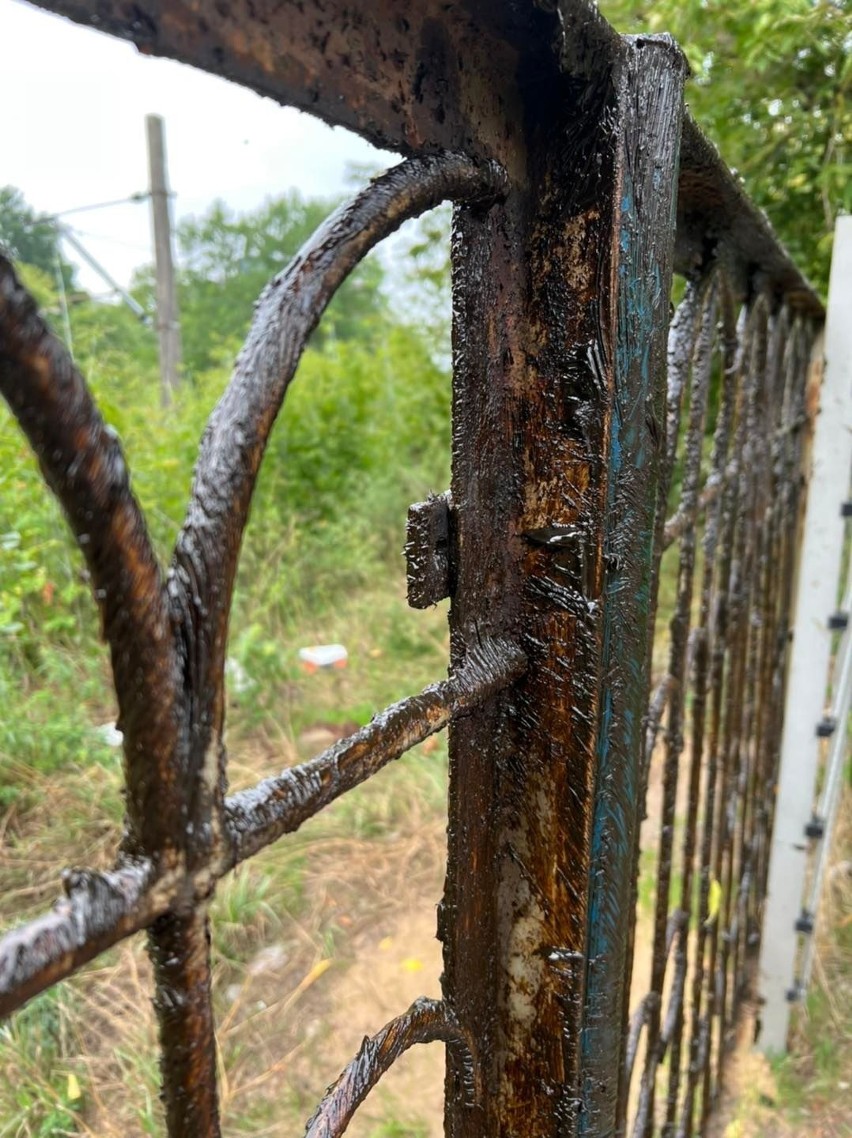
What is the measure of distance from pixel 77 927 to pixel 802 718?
196 centimetres

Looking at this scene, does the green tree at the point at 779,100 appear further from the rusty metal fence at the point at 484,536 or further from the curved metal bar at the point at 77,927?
the curved metal bar at the point at 77,927

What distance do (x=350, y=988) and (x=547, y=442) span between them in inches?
95.8

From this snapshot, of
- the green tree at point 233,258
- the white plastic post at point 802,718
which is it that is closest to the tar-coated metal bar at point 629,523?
the white plastic post at point 802,718

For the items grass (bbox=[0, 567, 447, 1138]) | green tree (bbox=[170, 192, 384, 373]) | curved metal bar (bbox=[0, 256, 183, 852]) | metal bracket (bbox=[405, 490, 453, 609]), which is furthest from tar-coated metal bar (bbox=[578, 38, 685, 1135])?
green tree (bbox=[170, 192, 384, 373])

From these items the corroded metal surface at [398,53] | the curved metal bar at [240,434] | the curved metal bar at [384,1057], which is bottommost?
the curved metal bar at [384,1057]

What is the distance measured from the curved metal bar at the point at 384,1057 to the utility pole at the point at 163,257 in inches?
259

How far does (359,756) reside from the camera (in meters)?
0.46

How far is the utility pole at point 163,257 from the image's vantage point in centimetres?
678

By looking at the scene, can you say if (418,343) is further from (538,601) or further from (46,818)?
(538,601)

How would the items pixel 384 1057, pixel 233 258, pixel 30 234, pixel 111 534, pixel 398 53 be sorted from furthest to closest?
pixel 233 258 < pixel 30 234 < pixel 384 1057 < pixel 398 53 < pixel 111 534

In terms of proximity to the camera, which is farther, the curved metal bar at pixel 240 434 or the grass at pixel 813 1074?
the grass at pixel 813 1074

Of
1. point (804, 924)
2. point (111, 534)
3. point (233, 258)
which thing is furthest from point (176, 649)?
point (233, 258)

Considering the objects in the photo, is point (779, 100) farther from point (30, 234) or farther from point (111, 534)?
point (30, 234)

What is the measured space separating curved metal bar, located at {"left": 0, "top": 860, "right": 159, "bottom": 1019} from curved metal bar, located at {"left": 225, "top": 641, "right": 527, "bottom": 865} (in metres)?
0.05
